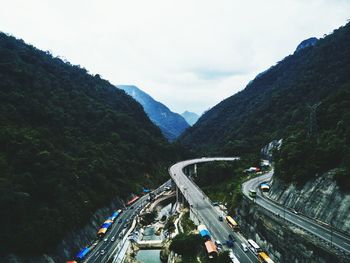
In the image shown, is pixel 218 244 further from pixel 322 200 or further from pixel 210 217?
pixel 322 200

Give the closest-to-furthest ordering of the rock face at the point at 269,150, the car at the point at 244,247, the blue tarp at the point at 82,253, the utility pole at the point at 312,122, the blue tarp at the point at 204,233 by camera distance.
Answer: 1. the car at the point at 244,247
2. the blue tarp at the point at 204,233
3. the blue tarp at the point at 82,253
4. the utility pole at the point at 312,122
5. the rock face at the point at 269,150

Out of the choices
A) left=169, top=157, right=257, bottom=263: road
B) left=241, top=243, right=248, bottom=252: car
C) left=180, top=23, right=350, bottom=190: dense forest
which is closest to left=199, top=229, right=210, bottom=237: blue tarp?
left=169, top=157, right=257, bottom=263: road

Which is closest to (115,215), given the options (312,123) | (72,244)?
(72,244)

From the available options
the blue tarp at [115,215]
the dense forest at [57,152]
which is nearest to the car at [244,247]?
the dense forest at [57,152]

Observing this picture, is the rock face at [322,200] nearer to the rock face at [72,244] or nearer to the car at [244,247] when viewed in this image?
the car at [244,247]

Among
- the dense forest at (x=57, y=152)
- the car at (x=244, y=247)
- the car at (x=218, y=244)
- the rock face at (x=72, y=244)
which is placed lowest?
the car at (x=244, y=247)

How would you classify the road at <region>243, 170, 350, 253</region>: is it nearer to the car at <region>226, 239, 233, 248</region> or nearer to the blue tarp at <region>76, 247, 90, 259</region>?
the car at <region>226, 239, 233, 248</region>

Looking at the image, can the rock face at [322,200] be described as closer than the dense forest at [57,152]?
Yes

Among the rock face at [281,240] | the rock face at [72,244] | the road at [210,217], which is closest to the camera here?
the rock face at [281,240]
